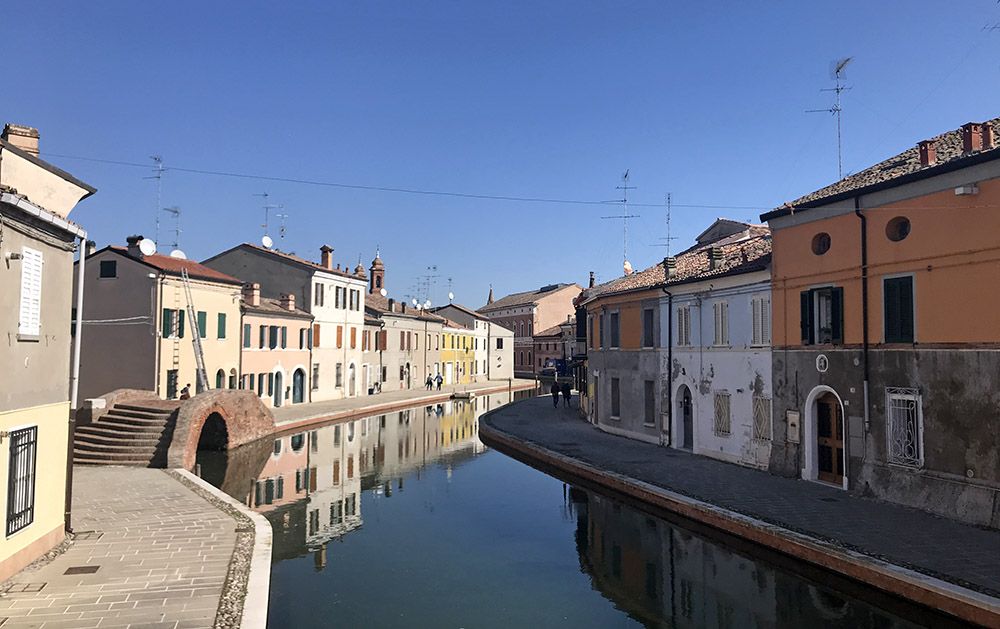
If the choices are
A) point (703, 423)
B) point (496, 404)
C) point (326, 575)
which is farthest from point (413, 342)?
point (326, 575)

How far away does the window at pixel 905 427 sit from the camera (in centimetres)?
1492

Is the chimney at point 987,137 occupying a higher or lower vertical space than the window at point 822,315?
higher

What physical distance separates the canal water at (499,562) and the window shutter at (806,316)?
247 inches

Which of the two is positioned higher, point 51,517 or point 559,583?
point 51,517

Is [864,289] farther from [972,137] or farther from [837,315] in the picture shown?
[972,137]

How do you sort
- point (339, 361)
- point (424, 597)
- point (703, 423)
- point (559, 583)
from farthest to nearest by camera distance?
point (339, 361)
point (703, 423)
point (559, 583)
point (424, 597)

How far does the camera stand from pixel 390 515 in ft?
60.7

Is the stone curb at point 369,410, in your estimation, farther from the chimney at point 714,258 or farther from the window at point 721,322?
the chimney at point 714,258

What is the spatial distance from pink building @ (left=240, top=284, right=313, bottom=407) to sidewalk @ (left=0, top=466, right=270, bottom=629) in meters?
20.9

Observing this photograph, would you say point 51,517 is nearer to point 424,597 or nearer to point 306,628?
point 306,628

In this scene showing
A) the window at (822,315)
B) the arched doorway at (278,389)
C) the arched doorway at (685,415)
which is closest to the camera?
the window at (822,315)

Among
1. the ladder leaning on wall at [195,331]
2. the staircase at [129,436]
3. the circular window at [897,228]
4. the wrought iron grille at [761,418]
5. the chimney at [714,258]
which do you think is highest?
the chimney at [714,258]

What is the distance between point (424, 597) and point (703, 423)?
13.2 metres

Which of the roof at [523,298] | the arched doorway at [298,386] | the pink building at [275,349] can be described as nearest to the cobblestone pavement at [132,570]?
the pink building at [275,349]
